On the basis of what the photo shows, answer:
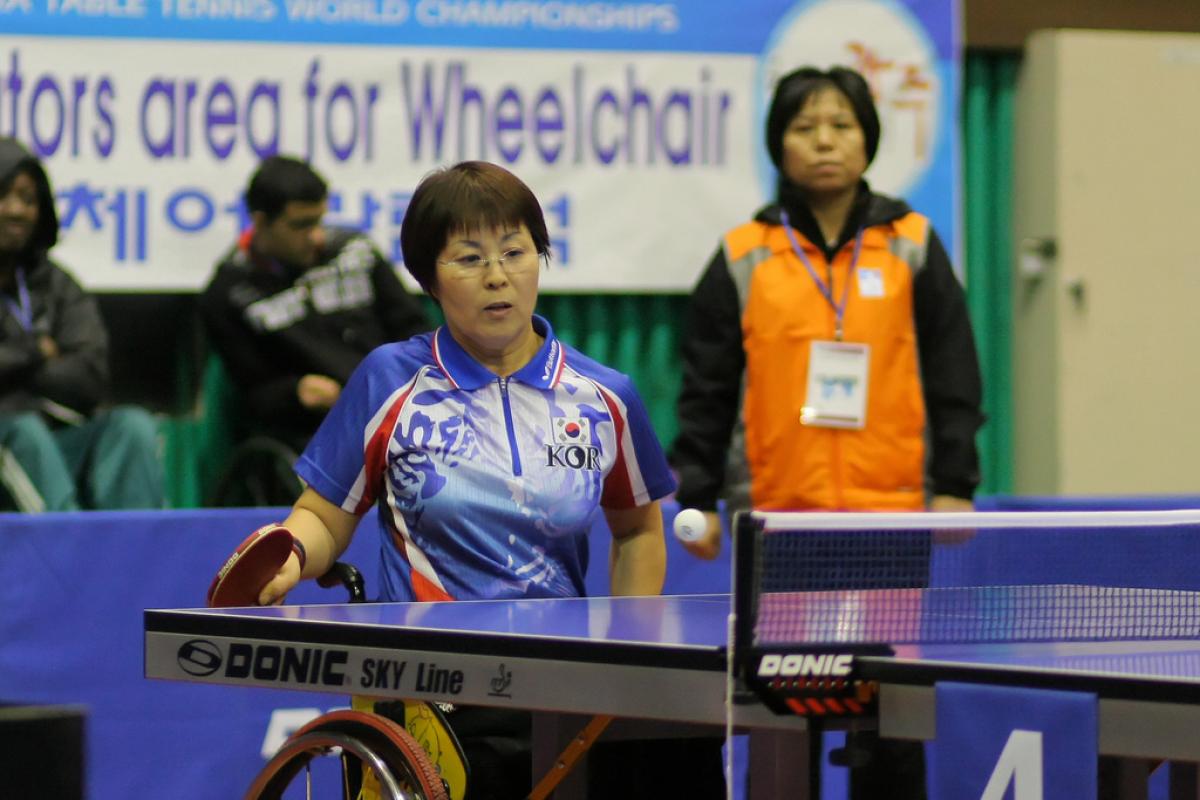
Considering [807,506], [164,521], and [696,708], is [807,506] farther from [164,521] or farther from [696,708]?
[696,708]

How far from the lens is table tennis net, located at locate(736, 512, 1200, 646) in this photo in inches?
110

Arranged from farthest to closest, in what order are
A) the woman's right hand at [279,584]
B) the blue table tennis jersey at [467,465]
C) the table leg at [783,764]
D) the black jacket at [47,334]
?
1. the black jacket at [47,334]
2. the blue table tennis jersey at [467,465]
3. the woman's right hand at [279,584]
4. the table leg at [783,764]

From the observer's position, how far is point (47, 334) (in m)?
6.63

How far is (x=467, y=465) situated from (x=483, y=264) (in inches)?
14.2

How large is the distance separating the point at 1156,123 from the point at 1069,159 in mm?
422

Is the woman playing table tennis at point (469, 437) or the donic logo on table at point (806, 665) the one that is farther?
the woman playing table tennis at point (469, 437)

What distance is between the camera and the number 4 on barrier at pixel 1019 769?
2.49 metres

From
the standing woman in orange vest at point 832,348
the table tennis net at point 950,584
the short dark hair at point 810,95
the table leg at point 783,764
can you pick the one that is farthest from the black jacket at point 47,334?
the table leg at point 783,764

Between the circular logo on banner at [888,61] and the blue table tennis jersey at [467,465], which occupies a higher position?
the circular logo on banner at [888,61]

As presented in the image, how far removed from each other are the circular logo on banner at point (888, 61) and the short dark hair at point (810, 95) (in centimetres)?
248

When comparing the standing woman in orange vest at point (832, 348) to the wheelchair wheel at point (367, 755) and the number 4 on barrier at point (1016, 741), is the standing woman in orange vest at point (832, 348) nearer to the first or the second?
the wheelchair wheel at point (367, 755)

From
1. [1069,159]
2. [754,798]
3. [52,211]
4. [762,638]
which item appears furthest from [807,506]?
[1069,159]

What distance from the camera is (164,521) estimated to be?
5375 millimetres

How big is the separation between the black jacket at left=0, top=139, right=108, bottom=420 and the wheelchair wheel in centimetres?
346
